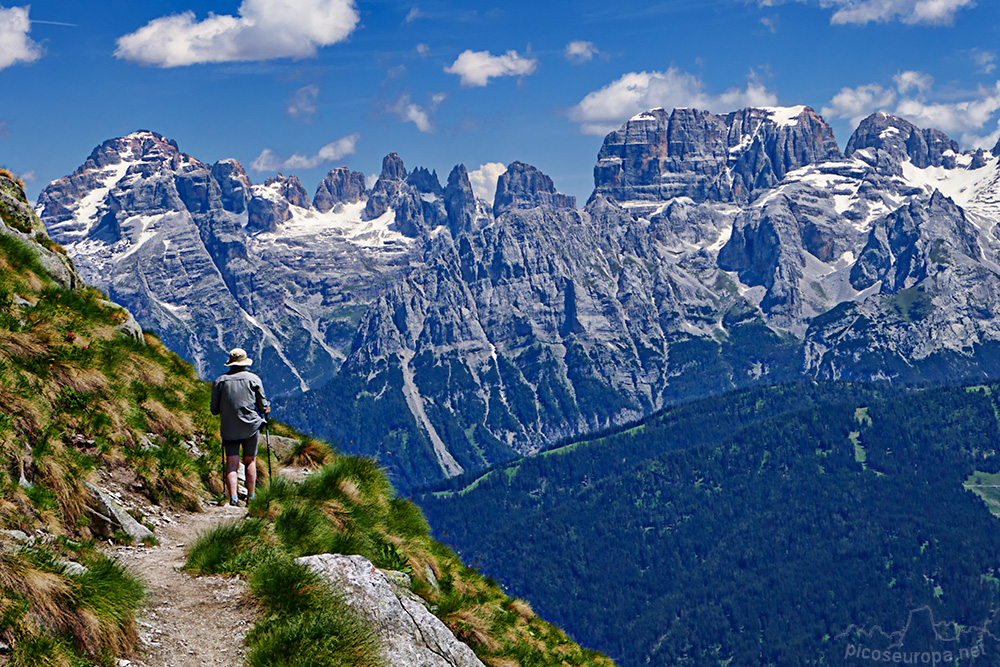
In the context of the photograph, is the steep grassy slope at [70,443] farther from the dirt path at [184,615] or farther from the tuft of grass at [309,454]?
the tuft of grass at [309,454]

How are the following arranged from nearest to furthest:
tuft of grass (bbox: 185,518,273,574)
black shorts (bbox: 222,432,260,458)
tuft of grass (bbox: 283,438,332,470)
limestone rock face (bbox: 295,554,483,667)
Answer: limestone rock face (bbox: 295,554,483,667) < tuft of grass (bbox: 185,518,273,574) < black shorts (bbox: 222,432,260,458) < tuft of grass (bbox: 283,438,332,470)

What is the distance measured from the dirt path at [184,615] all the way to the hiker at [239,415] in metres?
3.93

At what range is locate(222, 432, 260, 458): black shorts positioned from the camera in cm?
2209

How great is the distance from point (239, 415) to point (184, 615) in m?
7.09

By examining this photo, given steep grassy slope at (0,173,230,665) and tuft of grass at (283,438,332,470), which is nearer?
steep grassy slope at (0,173,230,665)

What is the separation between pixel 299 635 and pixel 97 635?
2.98m

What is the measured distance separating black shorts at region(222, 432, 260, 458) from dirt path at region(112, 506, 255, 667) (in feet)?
13.1

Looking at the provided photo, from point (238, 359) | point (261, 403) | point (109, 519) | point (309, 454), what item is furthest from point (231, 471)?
point (309, 454)

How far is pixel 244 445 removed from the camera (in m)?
22.5

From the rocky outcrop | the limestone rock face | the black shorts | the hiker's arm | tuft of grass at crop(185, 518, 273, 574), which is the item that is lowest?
the limestone rock face

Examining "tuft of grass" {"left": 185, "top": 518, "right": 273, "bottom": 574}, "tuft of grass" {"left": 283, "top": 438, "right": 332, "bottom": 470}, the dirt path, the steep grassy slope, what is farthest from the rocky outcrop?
"tuft of grass" {"left": 283, "top": 438, "right": 332, "bottom": 470}

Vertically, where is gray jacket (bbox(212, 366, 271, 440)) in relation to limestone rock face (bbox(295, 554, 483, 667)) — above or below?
above

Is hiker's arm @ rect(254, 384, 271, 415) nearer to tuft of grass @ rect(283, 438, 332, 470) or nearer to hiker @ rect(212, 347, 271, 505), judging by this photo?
hiker @ rect(212, 347, 271, 505)

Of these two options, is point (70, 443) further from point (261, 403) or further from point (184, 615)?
point (184, 615)
